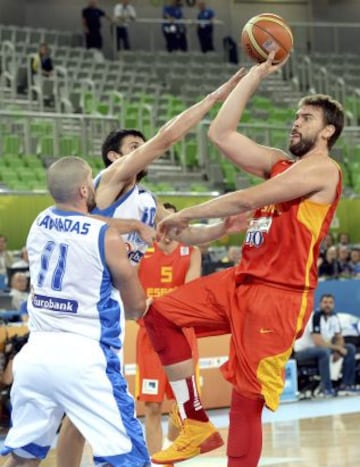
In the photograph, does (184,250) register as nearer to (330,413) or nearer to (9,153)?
(330,413)

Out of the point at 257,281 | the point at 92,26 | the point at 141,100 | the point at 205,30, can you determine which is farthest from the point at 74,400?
the point at 205,30

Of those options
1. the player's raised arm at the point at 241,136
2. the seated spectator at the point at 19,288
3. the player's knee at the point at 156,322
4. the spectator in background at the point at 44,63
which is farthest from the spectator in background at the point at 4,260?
the player's raised arm at the point at 241,136

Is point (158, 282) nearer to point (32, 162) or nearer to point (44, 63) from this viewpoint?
point (32, 162)

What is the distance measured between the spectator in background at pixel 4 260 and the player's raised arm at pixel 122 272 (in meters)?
8.52

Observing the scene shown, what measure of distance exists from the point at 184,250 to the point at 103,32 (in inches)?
687

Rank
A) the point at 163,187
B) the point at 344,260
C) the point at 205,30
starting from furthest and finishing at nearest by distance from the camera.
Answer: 1. the point at 205,30
2. the point at 163,187
3. the point at 344,260

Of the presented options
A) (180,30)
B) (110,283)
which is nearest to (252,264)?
(110,283)

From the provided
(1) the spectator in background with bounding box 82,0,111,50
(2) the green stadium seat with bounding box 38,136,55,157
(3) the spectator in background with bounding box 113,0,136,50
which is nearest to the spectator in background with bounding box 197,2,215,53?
(3) the spectator in background with bounding box 113,0,136,50

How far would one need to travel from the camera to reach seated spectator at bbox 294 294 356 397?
14.0 metres

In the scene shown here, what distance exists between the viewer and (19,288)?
13422 millimetres

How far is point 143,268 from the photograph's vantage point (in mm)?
9523

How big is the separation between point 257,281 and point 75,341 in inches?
45.5

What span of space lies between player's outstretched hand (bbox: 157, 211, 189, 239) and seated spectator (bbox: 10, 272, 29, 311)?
7.12 m

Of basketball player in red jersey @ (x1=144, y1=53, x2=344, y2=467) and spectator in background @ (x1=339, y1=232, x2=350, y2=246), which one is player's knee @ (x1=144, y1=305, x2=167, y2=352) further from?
spectator in background @ (x1=339, y1=232, x2=350, y2=246)
